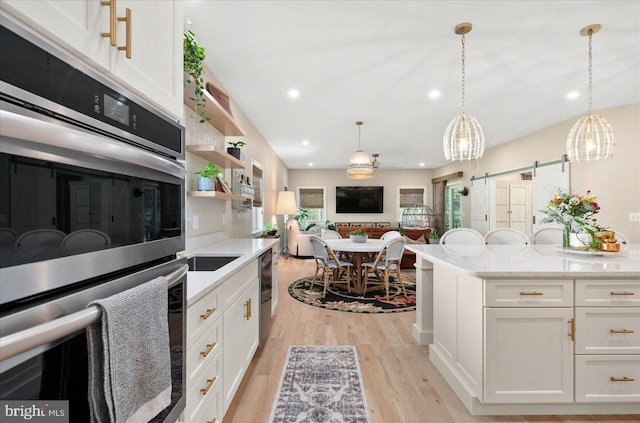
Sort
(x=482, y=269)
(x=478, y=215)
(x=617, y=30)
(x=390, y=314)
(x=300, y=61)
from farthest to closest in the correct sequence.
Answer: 1. (x=478, y=215)
2. (x=390, y=314)
3. (x=300, y=61)
4. (x=617, y=30)
5. (x=482, y=269)

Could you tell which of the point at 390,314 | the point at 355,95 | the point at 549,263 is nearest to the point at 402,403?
the point at 549,263

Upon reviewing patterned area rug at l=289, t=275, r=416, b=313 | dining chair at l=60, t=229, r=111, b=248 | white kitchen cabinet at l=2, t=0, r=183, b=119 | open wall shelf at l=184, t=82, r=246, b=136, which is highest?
open wall shelf at l=184, t=82, r=246, b=136

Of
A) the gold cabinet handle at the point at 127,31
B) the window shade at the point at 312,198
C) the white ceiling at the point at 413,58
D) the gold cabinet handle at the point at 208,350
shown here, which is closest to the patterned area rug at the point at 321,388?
the gold cabinet handle at the point at 208,350

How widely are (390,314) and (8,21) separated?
3.58 m

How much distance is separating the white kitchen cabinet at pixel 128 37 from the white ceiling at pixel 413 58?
1.25 m

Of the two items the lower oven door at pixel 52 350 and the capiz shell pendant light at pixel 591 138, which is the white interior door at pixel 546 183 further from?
the lower oven door at pixel 52 350

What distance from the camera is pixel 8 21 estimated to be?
1.50 ft

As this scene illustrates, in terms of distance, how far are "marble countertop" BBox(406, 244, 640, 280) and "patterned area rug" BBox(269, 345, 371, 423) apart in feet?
3.42

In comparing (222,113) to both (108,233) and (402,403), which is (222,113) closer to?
(108,233)

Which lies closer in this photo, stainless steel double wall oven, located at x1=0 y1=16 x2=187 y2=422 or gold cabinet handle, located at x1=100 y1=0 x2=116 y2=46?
stainless steel double wall oven, located at x1=0 y1=16 x2=187 y2=422

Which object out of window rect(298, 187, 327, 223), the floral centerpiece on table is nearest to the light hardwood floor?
the floral centerpiece on table

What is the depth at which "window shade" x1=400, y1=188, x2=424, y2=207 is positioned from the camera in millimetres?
9734

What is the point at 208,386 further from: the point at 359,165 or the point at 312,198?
the point at 312,198

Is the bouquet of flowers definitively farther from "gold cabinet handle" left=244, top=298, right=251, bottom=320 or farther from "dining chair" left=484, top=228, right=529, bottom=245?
"gold cabinet handle" left=244, top=298, right=251, bottom=320
